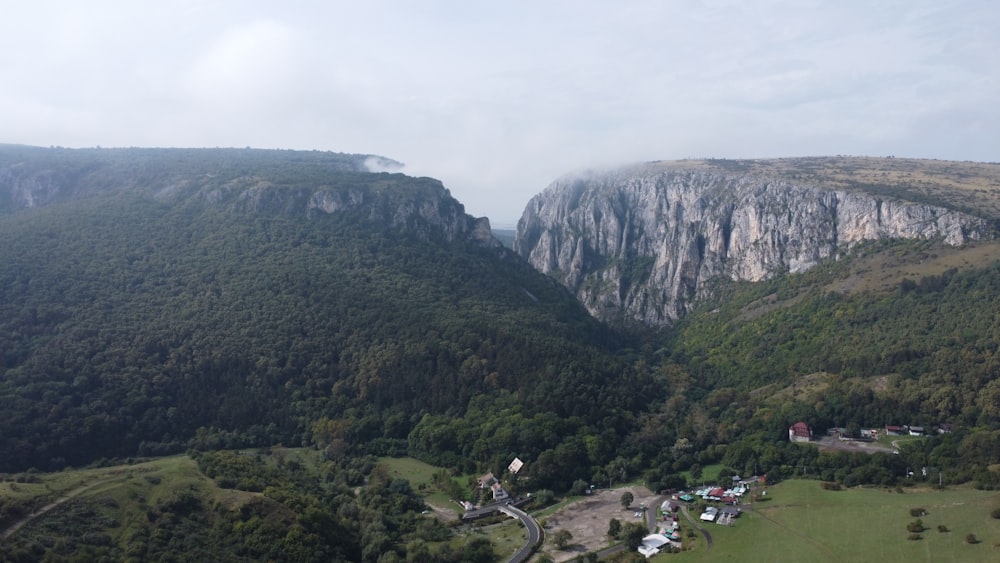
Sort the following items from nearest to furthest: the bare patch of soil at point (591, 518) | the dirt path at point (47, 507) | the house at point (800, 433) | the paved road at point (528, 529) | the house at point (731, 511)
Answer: the dirt path at point (47, 507) → the paved road at point (528, 529) → the bare patch of soil at point (591, 518) → the house at point (731, 511) → the house at point (800, 433)

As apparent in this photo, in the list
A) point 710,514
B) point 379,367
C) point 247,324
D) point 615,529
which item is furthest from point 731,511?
point 247,324

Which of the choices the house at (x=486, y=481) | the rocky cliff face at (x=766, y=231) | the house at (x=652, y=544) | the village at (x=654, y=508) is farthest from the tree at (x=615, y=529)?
the rocky cliff face at (x=766, y=231)

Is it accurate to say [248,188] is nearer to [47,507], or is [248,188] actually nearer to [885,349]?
[47,507]

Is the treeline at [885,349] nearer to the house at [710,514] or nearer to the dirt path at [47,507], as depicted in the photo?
the house at [710,514]

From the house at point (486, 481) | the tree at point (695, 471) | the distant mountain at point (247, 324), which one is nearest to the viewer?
the house at point (486, 481)

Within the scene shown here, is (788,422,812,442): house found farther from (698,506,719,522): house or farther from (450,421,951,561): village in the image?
(698,506,719,522): house

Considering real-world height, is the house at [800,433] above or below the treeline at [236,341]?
below

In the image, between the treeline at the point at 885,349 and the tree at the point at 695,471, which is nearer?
the tree at the point at 695,471

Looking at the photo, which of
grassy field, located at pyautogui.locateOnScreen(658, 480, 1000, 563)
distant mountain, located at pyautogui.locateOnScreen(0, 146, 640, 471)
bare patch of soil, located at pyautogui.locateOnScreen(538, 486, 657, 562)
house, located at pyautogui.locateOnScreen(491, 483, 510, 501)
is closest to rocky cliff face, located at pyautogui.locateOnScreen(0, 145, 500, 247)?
distant mountain, located at pyautogui.locateOnScreen(0, 146, 640, 471)
